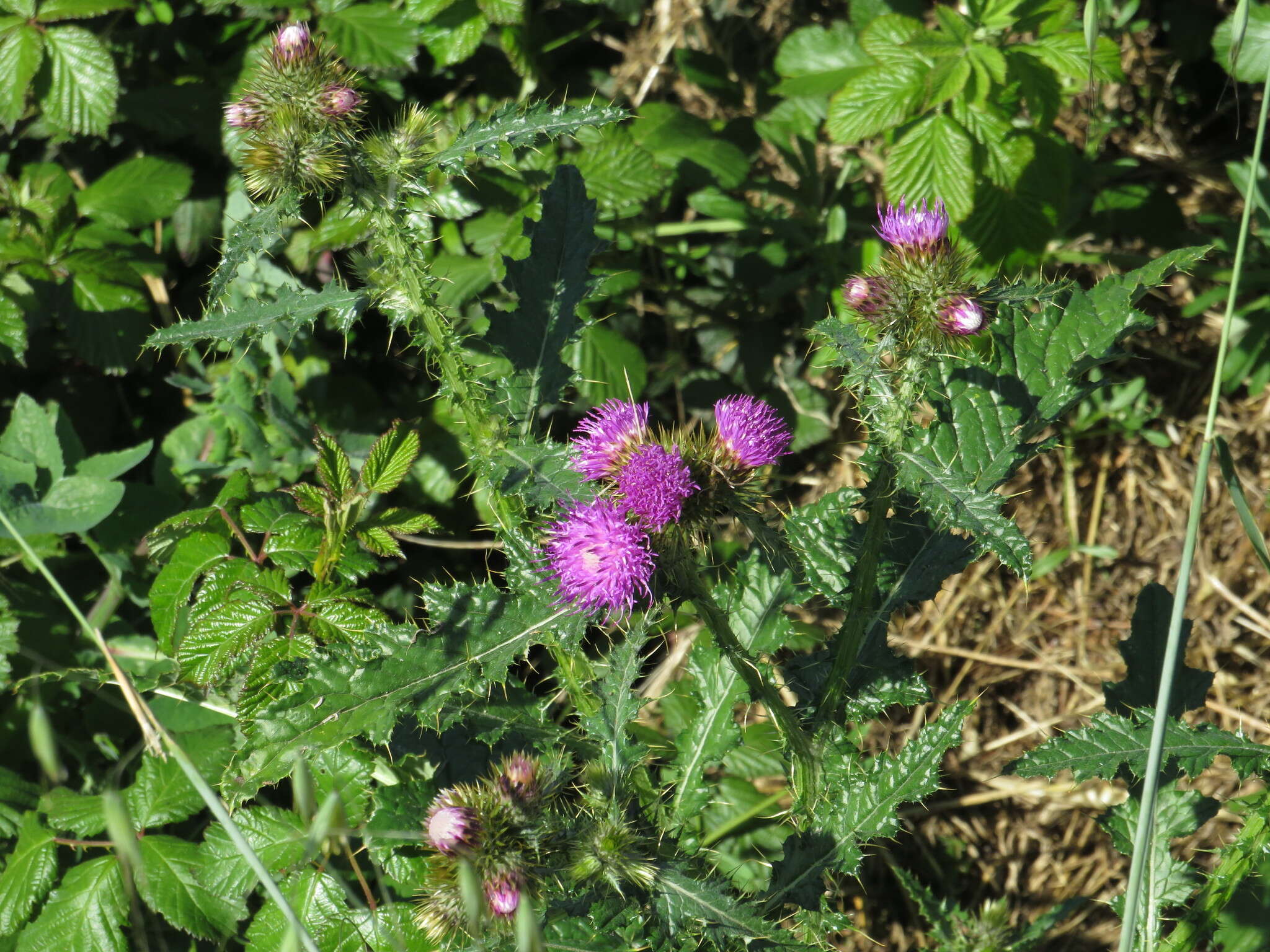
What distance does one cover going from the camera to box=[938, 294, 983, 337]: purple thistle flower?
1.78 m

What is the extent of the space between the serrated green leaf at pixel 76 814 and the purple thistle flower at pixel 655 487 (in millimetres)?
1477

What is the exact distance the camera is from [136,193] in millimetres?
3273

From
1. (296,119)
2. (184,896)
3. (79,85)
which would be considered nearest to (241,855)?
(184,896)

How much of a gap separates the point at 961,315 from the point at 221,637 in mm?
1736

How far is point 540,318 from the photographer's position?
7.47 ft

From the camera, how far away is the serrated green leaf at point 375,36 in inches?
122

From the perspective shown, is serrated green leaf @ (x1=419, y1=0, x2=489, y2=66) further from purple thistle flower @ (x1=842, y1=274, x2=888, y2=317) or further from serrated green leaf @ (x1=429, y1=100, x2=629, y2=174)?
purple thistle flower @ (x1=842, y1=274, x2=888, y2=317)

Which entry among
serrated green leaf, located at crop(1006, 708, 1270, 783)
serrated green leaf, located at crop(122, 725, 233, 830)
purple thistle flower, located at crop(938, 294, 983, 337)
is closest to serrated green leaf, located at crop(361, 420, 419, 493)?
serrated green leaf, located at crop(122, 725, 233, 830)

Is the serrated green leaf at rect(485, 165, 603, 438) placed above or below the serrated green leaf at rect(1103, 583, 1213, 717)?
above

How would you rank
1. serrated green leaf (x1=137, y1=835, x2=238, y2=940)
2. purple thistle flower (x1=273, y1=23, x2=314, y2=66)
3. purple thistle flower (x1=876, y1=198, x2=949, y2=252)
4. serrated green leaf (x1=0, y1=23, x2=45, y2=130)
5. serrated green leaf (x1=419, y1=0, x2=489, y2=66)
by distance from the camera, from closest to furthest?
purple thistle flower (x1=876, y1=198, x2=949, y2=252) < purple thistle flower (x1=273, y1=23, x2=314, y2=66) < serrated green leaf (x1=137, y1=835, x2=238, y2=940) < serrated green leaf (x1=0, y1=23, x2=45, y2=130) < serrated green leaf (x1=419, y1=0, x2=489, y2=66)

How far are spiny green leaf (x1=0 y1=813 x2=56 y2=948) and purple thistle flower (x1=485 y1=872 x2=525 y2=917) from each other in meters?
1.21

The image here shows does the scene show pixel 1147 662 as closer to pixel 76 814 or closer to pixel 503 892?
pixel 503 892

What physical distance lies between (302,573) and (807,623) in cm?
158

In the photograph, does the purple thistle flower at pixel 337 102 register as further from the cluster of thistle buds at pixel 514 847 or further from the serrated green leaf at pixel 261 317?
the cluster of thistle buds at pixel 514 847
